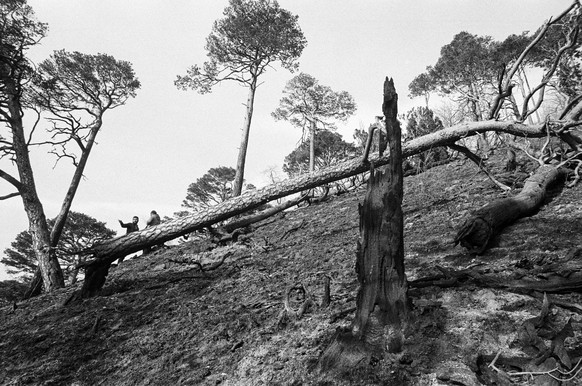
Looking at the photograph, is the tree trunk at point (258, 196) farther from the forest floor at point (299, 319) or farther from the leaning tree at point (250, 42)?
the leaning tree at point (250, 42)

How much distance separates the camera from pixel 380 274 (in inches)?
101

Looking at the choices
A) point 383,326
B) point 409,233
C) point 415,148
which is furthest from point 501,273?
point 415,148

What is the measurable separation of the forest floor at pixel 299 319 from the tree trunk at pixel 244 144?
5.61m

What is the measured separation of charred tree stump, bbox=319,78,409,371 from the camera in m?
2.32

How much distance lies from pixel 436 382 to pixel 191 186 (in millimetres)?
26342

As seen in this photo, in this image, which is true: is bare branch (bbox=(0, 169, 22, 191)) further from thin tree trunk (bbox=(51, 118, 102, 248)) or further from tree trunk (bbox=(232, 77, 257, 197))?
tree trunk (bbox=(232, 77, 257, 197))

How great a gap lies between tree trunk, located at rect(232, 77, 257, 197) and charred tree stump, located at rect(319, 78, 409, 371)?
30.5 feet

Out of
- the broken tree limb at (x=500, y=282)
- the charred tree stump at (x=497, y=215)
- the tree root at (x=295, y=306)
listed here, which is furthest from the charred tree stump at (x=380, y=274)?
the charred tree stump at (x=497, y=215)

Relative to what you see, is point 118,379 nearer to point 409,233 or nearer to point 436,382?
point 436,382

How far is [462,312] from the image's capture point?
8.64 ft

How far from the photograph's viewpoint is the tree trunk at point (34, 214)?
24.2 feet

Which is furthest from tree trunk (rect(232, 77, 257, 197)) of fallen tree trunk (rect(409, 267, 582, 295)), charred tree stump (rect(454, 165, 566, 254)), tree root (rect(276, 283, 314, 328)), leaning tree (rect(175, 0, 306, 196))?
fallen tree trunk (rect(409, 267, 582, 295))

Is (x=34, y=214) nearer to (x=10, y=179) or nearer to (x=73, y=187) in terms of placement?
(x=10, y=179)

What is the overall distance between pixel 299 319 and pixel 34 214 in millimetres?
7723
